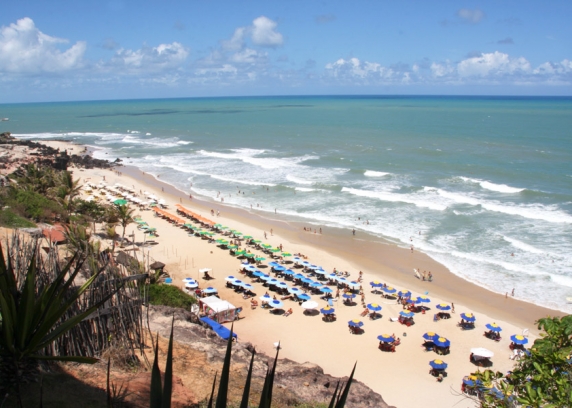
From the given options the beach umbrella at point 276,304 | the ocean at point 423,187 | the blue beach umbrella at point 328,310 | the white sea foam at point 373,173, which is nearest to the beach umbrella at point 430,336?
the blue beach umbrella at point 328,310

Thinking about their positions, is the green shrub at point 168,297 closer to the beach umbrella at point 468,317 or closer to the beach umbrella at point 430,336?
the beach umbrella at point 430,336

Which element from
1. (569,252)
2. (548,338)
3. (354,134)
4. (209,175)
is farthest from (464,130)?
(548,338)

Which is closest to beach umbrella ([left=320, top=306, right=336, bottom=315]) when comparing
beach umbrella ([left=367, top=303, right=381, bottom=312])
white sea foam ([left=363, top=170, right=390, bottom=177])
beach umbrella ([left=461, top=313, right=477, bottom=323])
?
beach umbrella ([left=367, top=303, right=381, bottom=312])

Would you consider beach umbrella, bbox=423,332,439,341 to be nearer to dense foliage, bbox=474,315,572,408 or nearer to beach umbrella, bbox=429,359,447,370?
beach umbrella, bbox=429,359,447,370

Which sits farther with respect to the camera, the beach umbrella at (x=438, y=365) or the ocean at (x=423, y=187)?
the ocean at (x=423, y=187)

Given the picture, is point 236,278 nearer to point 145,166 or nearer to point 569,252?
point 569,252

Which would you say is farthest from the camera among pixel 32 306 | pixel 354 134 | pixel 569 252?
pixel 354 134
